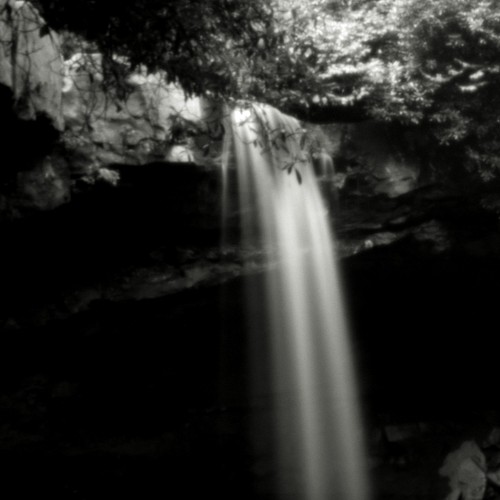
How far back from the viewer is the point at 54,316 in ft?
20.0

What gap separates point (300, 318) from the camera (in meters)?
7.07

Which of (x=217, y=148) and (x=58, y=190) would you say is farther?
(x=217, y=148)

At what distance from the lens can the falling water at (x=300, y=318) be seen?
20.4ft

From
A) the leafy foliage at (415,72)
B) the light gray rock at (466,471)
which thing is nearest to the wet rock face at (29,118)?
the leafy foliage at (415,72)

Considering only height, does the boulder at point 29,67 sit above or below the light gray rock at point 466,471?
above

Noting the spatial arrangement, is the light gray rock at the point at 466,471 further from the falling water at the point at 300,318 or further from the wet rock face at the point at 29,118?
the wet rock face at the point at 29,118

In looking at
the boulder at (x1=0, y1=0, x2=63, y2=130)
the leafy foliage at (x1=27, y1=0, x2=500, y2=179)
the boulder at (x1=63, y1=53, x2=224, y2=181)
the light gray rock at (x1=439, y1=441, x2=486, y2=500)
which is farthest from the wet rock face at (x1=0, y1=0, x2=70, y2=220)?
the light gray rock at (x1=439, y1=441, x2=486, y2=500)

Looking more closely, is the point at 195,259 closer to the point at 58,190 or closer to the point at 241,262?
the point at 241,262

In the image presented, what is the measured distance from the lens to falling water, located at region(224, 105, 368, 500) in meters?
6.21

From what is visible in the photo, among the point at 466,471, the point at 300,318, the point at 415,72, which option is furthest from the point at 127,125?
the point at 466,471

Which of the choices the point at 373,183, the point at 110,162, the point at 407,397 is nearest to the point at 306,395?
the point at 407,397

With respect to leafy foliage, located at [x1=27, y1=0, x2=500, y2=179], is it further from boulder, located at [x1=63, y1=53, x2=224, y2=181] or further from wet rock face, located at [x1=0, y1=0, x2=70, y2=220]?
wet rock face, located at [x1=0, y1=0, x2=70, y2=220]

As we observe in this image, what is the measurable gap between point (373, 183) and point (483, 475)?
4.38 metres

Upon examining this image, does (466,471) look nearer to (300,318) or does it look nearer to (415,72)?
(300,318)
